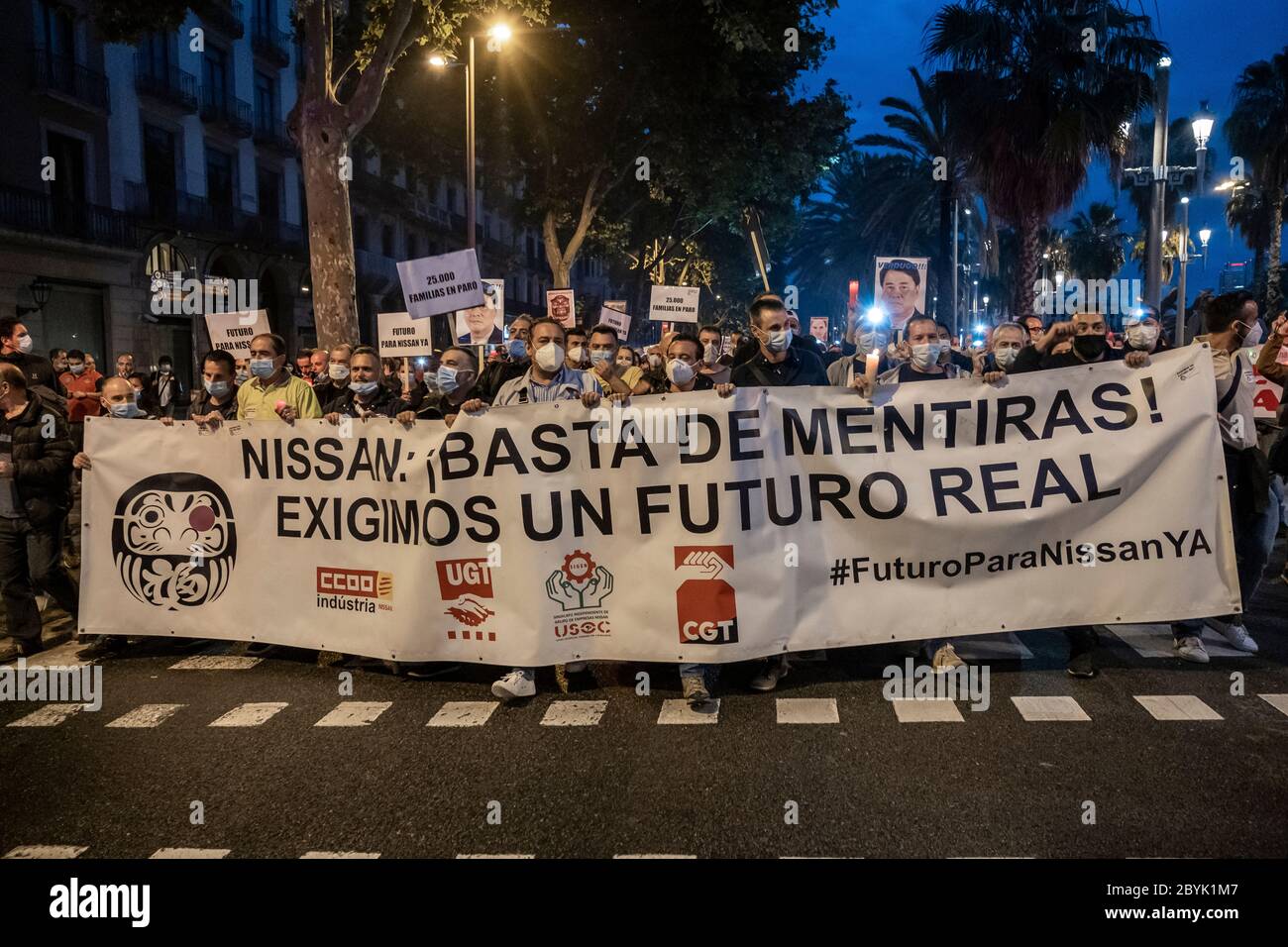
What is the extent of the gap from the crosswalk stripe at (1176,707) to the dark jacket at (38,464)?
602 centimetres

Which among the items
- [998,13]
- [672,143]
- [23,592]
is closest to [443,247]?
[672,143]

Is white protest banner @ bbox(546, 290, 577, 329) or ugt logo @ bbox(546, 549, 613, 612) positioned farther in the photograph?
white protest banner @ bbox(546, 290, 577, 329)

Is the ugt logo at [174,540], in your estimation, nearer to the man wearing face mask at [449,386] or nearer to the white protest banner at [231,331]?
the man wearing face mask at [449,386]

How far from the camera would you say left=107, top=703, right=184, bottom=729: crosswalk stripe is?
15.9ft

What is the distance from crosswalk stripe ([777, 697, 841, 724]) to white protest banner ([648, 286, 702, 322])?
1021 cm

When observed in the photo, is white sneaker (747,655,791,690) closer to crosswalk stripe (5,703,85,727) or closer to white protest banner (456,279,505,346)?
crosswalk stripe (5,703,85,727)

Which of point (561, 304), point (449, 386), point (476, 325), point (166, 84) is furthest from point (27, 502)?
point (166, 84)

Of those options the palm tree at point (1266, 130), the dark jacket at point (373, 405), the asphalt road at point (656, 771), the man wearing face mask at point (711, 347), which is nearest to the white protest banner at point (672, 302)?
the man wearing face mask at point (711, 347)

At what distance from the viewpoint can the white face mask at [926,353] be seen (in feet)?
18.7

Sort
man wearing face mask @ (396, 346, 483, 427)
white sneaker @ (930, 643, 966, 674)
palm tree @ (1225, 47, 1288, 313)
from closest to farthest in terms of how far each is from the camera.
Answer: white sneaker @ (930, 643, 966, 674) → man wearing face mask @ (396, 346, 483, 427) → palm tree @ (1225, 47, 1288, 313)

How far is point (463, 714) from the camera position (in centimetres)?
490

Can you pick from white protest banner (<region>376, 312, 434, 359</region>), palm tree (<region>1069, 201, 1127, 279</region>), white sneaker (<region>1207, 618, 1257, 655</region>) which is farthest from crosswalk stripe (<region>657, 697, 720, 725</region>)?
palm tree (<region>1069, 201, 1127, 279</region>)

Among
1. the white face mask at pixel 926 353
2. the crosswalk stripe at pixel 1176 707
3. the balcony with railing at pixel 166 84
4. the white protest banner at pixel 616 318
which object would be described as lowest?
the crosswalk stripe at pixel 1176 707

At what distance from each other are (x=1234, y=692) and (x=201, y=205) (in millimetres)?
29852
